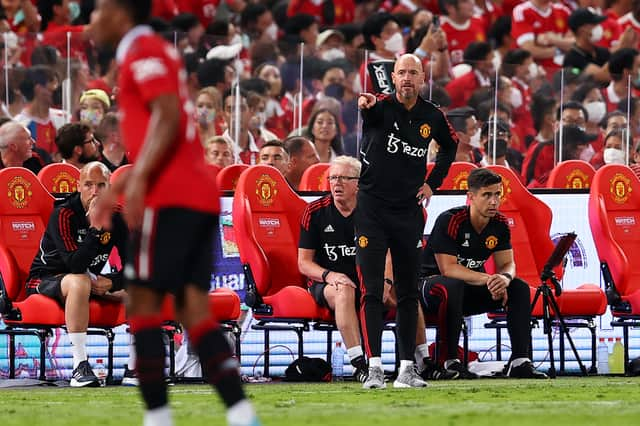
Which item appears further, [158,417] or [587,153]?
[587,153]

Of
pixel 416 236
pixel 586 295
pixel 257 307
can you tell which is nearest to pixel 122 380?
pixel 257 307

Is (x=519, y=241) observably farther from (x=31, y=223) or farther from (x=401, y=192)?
(x=31, y=223)

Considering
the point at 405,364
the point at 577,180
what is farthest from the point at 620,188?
the point at 405,364

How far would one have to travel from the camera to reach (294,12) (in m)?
21.2

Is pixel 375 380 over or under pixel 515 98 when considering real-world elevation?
under

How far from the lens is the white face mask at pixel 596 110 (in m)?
16.3

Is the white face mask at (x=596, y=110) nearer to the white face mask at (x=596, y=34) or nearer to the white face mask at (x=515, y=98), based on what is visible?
the white face mask at (x=515, y=98)

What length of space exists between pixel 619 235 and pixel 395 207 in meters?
3.23

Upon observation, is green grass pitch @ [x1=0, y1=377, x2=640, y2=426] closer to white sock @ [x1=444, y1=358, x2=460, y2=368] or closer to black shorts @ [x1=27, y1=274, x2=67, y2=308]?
white sock @ [x1=444, y1=358, x2=460, y2=368]

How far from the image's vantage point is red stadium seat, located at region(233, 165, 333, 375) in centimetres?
1165

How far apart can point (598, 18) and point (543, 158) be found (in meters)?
7.16

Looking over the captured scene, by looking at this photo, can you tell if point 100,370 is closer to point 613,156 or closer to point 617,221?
point 617,221

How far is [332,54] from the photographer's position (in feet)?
49.8

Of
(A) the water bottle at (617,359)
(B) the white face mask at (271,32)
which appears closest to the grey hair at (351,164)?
(A) the water bottle at (617,359)
